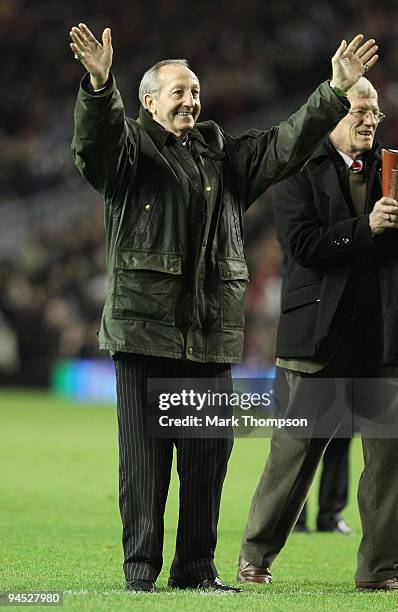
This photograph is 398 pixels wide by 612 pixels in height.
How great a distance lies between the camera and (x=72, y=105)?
27.0 metres

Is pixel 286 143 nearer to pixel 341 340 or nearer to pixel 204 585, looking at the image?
pixel 341 340

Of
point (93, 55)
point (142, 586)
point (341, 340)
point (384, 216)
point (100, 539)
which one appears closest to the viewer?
point (93, 55)

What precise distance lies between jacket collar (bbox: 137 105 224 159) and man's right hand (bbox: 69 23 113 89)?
1.72 ft

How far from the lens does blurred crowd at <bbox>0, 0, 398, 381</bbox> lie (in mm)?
20594

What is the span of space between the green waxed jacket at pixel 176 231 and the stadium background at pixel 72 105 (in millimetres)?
11731

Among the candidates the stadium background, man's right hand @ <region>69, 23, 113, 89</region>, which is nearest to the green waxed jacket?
man's right hand @ <region>69, 23, 113, 89</region>

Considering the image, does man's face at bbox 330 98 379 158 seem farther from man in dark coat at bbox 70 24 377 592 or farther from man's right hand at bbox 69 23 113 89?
man's right hand at bbox 69 23 113 89

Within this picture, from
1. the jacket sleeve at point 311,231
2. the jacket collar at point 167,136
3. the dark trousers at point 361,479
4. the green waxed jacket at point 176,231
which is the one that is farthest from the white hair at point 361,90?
the dark trousers at point 361,479

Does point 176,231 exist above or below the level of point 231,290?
above

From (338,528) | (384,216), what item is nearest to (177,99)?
(384,216)

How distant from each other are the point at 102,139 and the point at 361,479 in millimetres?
1843

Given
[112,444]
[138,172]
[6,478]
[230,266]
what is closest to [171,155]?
[138,172]

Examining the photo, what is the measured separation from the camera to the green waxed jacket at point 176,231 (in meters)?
5.25

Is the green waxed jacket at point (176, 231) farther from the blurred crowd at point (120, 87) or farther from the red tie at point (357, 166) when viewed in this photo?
the blurred crowd at point (120, 87)
